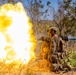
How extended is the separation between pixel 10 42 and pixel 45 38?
5.92ft

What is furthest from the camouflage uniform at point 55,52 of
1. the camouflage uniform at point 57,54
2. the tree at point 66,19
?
the tree at point 66,19

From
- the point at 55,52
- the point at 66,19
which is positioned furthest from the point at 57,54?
the point at 66,19

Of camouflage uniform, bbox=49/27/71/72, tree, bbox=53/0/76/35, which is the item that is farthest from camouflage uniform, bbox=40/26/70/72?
tree, bbox=53/0/76/35

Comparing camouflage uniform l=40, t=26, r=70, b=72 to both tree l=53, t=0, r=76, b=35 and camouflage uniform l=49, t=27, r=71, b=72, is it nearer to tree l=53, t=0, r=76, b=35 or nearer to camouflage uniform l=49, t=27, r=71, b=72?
camouflage uniform l=49, t=27, r=71, b=72

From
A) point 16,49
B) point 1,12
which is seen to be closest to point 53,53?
point 16,49

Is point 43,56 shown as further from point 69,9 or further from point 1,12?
Answer: point 69,9

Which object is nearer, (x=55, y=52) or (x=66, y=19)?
(x=55, y=52)

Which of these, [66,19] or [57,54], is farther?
[66,19]

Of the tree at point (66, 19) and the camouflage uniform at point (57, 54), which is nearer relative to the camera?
the camouflage uniform at point (57, 54)

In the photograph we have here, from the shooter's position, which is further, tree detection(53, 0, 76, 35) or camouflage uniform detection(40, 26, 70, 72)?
tree detection(53, 0, 76, 35)

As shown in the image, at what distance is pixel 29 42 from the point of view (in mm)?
14867

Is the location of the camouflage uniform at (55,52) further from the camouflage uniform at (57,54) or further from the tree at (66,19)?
the tree at (66,19)

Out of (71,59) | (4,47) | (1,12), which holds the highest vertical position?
(1,12)

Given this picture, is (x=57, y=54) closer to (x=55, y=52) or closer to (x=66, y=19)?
(x=55, y=52)
